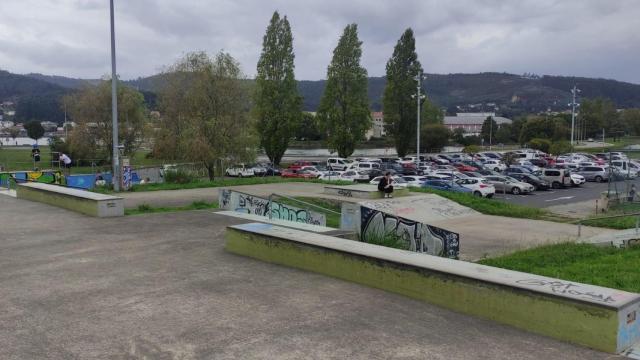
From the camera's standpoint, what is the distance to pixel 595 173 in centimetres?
4969

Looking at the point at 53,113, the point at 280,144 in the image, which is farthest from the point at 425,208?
the point at 53,113

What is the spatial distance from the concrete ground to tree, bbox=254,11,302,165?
49696 mm

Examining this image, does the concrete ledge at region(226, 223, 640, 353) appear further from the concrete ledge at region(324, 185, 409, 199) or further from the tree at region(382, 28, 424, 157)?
the tree at region(382, 28, 424, 157)

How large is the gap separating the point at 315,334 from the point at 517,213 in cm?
2043

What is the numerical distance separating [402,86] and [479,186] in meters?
32.5

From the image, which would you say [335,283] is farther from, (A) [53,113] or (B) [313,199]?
(A) [53,113]

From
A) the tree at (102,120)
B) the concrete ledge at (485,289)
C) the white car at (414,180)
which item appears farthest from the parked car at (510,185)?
the concrete ledge at (485,289)

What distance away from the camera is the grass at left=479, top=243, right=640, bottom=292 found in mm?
9805

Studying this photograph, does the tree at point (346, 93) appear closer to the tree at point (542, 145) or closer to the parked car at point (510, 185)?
the parked car at point (510, 185)

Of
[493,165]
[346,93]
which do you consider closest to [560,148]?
[493,165]

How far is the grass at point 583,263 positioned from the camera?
32.2 ft

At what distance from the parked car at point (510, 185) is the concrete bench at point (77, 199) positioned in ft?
98.9

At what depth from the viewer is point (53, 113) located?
192000mm

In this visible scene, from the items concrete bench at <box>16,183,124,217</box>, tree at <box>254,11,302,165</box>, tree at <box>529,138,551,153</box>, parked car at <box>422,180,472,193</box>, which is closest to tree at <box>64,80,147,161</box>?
tree at <box>254,11,302,165</box>
